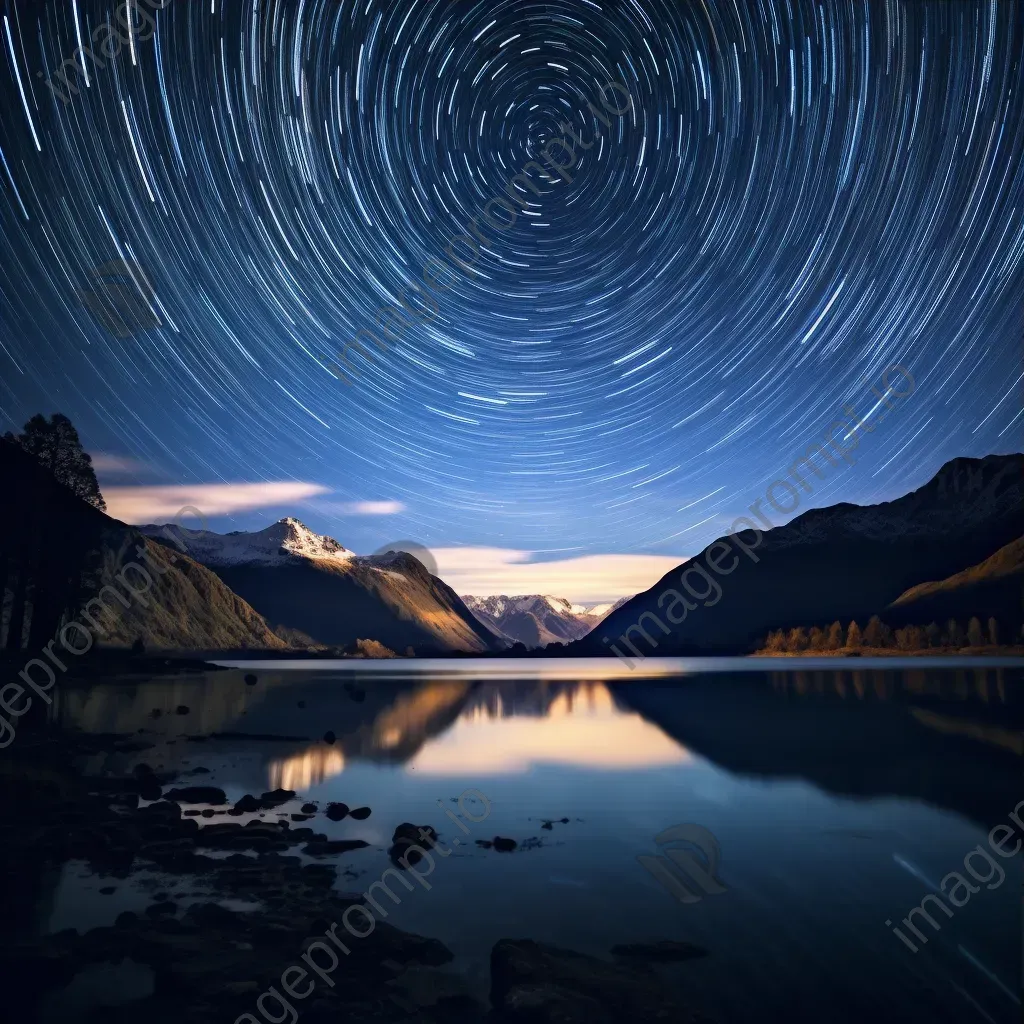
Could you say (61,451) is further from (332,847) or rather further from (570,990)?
(570,990)

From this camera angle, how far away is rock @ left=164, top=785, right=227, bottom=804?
2134 cm

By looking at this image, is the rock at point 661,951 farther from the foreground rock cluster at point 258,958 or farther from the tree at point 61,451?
the tree at point 61,451

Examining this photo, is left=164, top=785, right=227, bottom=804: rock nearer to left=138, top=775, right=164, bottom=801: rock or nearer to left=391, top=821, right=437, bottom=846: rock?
left=138, top=775, right=164, bottom=801: rock

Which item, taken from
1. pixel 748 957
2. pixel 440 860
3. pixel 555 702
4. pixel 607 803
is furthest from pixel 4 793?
pixel 555 702

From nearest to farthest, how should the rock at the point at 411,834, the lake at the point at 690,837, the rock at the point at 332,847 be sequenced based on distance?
the lake at the point at 690,837
the rock at the point at 332,847
the rock at the point at 411,834

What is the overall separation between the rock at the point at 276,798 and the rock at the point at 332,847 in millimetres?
4550

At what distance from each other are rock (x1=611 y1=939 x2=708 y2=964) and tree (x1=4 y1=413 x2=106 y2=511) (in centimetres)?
5741

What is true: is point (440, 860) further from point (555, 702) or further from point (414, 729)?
point (555, 702)

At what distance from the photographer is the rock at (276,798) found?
21655 millimetres

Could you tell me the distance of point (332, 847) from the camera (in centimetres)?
1719

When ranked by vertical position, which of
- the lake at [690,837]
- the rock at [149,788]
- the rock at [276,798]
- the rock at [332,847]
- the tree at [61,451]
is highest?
the tree at [61,451]

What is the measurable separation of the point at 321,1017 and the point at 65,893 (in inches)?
271

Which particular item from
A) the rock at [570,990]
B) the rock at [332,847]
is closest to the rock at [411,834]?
the rock at [332,847]

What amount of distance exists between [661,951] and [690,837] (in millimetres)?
8790
